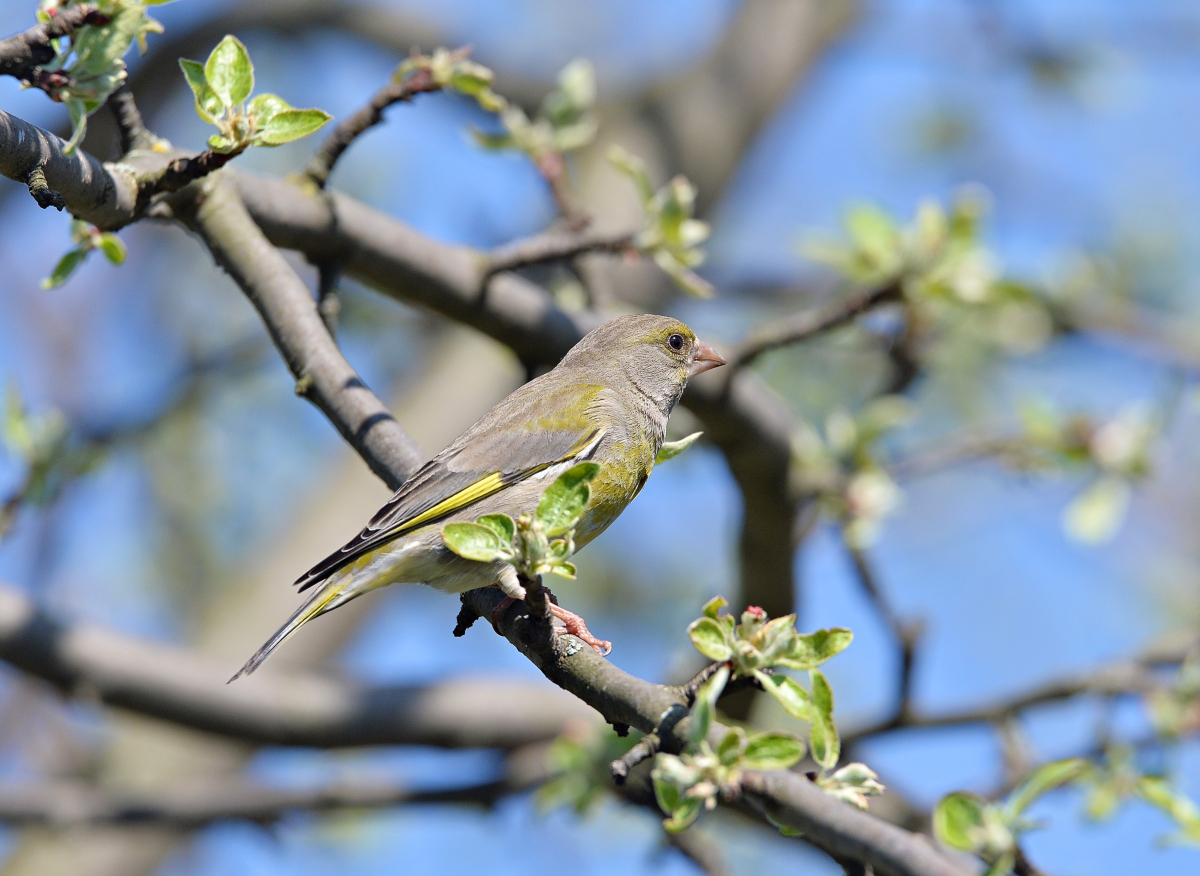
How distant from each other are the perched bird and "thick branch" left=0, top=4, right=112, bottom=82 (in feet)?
4.63

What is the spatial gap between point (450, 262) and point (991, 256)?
263 cm

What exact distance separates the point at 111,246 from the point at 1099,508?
14.9 feet

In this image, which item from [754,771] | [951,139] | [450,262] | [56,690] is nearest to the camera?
[754,771]

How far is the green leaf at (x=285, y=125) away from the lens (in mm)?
3049

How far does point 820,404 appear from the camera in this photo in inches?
379

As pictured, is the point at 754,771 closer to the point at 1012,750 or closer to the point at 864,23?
the point at 1012,750

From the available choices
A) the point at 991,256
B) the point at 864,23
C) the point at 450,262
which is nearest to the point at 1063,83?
the point at 864,23

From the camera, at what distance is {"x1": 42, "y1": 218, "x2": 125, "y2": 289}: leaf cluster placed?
3426mm

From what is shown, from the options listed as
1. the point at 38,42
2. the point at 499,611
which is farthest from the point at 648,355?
the point at 38,42

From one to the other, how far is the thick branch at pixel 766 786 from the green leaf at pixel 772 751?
0.09ft

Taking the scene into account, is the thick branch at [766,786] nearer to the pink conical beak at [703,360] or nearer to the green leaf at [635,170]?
the pink conical beak at [703,360]

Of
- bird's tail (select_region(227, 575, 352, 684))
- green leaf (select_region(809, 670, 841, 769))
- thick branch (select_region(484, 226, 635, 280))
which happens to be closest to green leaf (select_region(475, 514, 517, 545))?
green leaf (select_region(809, 670, 841, 769))

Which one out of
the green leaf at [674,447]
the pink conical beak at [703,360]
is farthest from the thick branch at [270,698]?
the green leaf at [674,447]

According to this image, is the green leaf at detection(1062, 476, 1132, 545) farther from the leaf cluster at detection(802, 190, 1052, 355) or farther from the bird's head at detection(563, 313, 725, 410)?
the bird's head at detection(563, 313, 725, 410)
